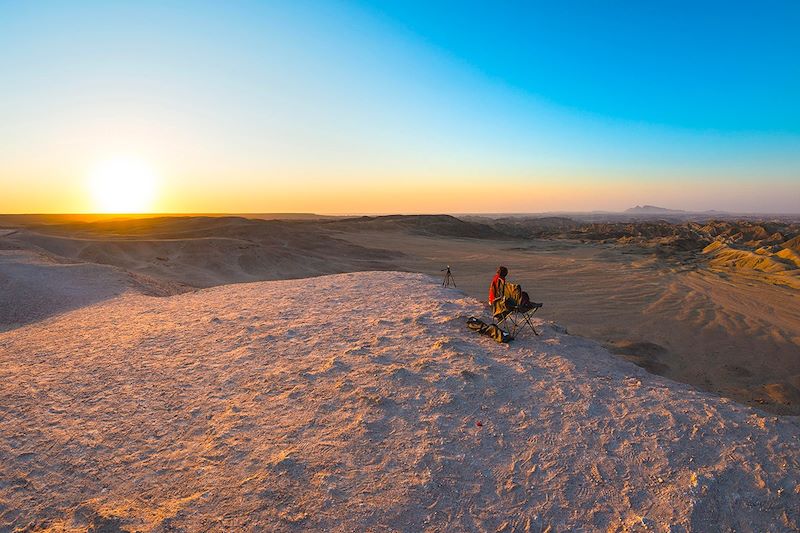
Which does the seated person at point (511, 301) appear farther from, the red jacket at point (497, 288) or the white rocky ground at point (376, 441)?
the white rocky ground at point (376, 441)

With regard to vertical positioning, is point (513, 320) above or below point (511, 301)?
below

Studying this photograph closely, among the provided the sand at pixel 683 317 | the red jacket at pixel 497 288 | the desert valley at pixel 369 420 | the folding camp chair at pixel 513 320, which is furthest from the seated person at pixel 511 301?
the sand at pixel 683 317

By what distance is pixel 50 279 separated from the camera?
1142 cm

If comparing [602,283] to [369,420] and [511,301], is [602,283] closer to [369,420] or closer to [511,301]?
[511,301]

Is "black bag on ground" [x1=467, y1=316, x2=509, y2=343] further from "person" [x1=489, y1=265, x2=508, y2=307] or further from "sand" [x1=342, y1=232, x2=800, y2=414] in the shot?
"sand" [x1=342, y1=232, x2=800, y2=414]

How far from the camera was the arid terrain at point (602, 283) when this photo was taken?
8828mm

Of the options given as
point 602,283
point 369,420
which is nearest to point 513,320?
point 369,420

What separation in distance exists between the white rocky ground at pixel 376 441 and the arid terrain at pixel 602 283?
12.1 ft

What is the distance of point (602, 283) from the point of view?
1744 centimetres

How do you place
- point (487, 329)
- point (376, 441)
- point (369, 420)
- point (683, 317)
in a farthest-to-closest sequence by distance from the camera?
point (683, 317)
point (487, 329)
point (369, 420)
point (376, 441)

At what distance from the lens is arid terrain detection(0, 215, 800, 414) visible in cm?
883

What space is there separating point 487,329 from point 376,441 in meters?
3.25

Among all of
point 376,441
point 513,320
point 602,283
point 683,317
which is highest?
point 513,320

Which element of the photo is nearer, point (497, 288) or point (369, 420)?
point (369, 420)
